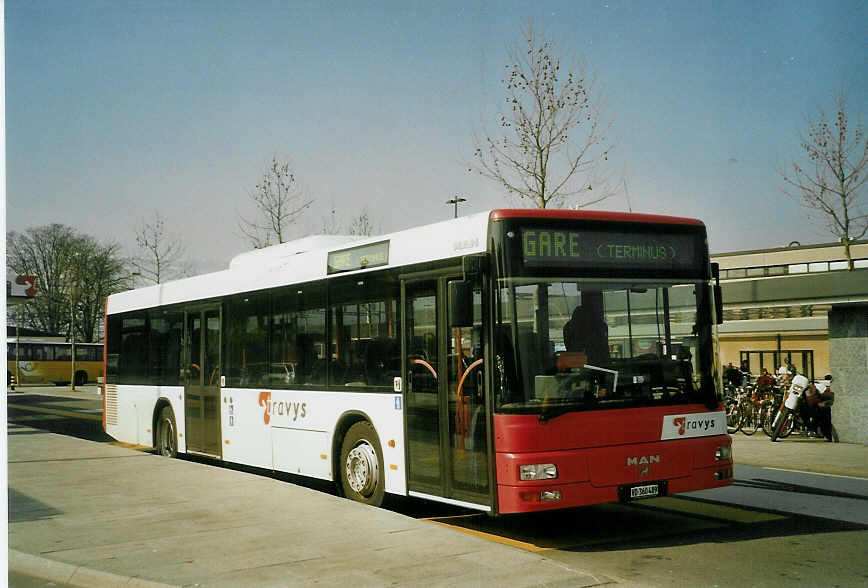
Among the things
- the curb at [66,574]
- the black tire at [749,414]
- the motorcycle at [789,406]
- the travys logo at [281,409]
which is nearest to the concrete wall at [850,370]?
the motorcycle at [789,406]

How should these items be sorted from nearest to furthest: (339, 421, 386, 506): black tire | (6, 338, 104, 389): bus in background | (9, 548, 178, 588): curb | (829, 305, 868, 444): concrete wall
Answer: (9, 548, 178, 588): curb, (339, 421, 386, 506): black tire, (829, 305, 868, 444): concrete wall, (6, 338, 104, 389): bus in background

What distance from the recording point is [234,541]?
806 centimetres

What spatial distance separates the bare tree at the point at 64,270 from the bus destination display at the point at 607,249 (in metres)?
43.0

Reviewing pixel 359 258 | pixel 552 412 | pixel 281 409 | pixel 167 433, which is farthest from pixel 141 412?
pixel 552 412

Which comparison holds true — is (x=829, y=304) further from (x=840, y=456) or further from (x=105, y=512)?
(x=105, y=512)

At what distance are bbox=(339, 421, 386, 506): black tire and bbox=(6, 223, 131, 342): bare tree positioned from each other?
4003 centimetres

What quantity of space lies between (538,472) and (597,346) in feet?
4.19

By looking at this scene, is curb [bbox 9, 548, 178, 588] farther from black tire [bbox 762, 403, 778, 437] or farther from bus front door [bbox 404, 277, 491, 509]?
black tire [bbox 762, 403, 778, 437]

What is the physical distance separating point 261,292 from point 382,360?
3.58m

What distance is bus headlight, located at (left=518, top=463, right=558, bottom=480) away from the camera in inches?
312

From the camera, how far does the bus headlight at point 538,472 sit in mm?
7914

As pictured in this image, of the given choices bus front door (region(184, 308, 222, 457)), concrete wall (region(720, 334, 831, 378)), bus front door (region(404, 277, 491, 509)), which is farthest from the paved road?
concrete wall (region(720, 334, 831, 378))

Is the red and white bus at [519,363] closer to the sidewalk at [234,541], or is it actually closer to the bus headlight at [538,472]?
the bus headlight at [538,472]

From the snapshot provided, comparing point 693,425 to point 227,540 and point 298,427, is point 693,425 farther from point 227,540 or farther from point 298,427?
point 298,427
